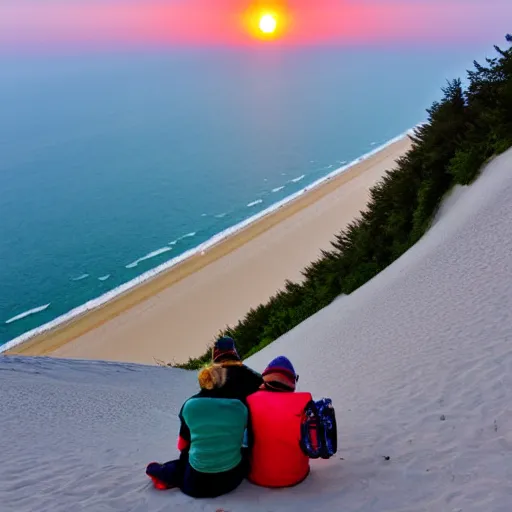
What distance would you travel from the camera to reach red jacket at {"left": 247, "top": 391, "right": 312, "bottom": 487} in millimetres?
4105

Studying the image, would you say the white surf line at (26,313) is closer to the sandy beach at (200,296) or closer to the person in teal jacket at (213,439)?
the sandy beach at (200,296)

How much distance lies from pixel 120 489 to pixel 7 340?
77.2ft

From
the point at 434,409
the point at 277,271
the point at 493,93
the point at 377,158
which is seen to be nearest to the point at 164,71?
the point at 377,158

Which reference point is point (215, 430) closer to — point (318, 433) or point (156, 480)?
point (318, 433)

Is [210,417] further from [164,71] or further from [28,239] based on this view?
[164,71]

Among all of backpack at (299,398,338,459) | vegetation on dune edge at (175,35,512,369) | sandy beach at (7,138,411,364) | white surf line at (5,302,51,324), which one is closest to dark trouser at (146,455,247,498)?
backpack at (299,398,338,459)

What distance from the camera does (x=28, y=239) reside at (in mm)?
39531

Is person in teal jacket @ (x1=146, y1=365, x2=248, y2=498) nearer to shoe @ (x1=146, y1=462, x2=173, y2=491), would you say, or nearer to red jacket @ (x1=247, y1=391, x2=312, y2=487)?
red jacket @ (x1=247, y1=391, x2=312, y2=487)

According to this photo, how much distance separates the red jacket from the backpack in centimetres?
6

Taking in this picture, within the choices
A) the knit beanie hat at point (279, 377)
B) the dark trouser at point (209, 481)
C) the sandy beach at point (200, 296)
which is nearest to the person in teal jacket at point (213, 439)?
the dark trouser at point (209, 481)

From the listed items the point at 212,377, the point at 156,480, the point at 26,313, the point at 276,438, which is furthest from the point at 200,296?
the point at 276,438

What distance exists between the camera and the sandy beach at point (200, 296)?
77.4ft

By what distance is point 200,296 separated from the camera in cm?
2714

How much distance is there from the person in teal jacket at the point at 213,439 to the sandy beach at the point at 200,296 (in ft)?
60.0
